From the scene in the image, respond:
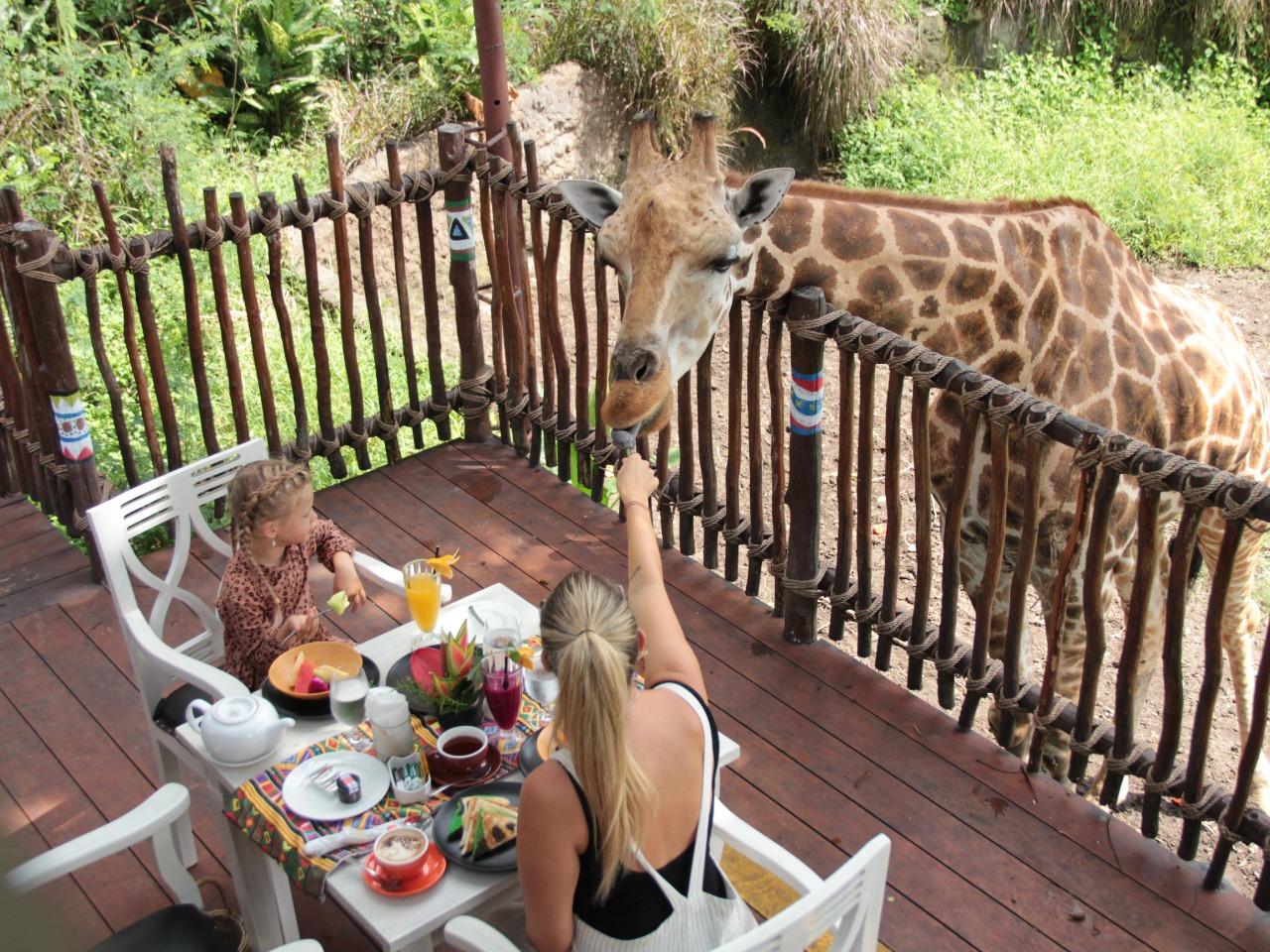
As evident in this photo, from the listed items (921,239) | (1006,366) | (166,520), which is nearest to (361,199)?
(166,520)

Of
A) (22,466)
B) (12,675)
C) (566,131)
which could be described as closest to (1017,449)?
(12,675)

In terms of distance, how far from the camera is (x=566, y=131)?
38.8 feet

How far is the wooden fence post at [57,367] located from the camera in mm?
4879

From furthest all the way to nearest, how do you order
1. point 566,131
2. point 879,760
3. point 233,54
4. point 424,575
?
point 566,131 < point 233,54 < point 879,760 < point 424,575

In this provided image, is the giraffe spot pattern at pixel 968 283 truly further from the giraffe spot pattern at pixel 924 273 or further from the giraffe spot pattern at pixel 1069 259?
the giraffe spot pattern at pixel 1069 259

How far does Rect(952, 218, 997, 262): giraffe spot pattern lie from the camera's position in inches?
181

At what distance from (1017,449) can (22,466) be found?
172 inches

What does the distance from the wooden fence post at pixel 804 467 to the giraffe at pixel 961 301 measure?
0.20 m

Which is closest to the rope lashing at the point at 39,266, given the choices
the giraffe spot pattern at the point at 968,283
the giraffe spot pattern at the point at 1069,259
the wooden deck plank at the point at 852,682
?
the wooden deck plank at the point at 852,682

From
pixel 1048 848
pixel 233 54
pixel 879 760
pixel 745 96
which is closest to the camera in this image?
pixel 1048 848

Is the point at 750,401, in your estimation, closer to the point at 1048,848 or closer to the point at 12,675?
the point at 1048,848

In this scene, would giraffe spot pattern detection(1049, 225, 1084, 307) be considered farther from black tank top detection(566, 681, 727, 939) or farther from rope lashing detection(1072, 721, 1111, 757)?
black tank top detection(566, 681, 727, 939)

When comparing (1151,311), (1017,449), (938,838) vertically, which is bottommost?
(938,838)

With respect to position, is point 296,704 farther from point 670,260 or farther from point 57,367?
point 57,367
